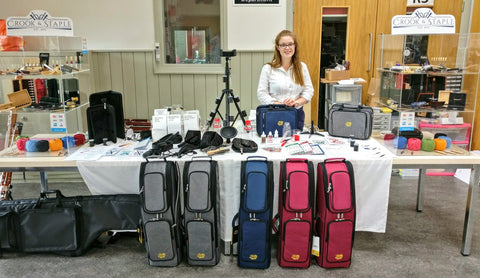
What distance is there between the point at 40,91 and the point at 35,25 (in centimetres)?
47

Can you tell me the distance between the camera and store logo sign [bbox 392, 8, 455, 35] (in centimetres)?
261

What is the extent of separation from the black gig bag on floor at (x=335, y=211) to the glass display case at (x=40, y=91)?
5.90 ft

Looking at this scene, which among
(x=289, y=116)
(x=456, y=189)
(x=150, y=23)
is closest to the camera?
(x=289, y=116)

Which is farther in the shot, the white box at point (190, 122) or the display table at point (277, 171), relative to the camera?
the white box at point (190, 122)

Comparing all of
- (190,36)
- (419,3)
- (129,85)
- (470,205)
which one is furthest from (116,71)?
(470,205)

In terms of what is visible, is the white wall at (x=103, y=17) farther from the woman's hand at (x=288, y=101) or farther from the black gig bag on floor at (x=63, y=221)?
the black gig bag on floor at (x=63, y=221)

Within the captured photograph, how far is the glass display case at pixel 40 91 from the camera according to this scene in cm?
278

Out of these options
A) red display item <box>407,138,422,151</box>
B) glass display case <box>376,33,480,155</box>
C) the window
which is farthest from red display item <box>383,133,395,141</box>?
the window

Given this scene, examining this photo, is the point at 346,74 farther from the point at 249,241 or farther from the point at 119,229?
the point at 119,229

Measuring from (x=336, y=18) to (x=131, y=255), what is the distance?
3.43 metres

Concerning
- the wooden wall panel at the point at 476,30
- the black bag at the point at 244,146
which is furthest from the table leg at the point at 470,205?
the wooden wall panel at the point at 476,30

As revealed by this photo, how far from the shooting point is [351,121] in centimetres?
291

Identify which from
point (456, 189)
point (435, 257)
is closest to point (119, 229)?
point (435, 257)

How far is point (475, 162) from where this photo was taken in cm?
253
